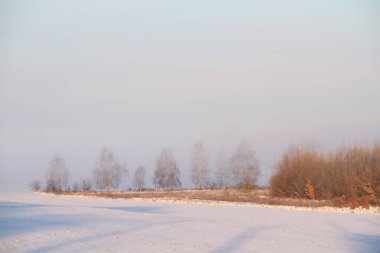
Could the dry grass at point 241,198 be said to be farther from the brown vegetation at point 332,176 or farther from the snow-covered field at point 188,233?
the snow-covered field at point 188,233

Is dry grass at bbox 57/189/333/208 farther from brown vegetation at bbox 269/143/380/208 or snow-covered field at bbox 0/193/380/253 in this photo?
snow-covered field at bbox 0/193/380/253

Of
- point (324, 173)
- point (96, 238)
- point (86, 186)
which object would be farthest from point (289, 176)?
point (86, 186)

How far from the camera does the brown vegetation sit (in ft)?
136

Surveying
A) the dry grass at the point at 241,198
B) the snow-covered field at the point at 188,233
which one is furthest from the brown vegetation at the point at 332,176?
the snow-covered field at the point at 188,233

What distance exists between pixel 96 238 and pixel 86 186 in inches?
2715

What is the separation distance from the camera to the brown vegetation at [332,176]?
41.6m

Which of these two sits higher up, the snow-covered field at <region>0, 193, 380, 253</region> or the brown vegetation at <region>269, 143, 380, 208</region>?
the brown vegetation at <region>269, 143, 380, 208</region>

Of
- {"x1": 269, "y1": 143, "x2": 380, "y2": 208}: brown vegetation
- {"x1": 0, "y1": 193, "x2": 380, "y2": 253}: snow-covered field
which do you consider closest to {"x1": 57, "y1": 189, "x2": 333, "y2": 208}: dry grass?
{"x1": 269, "y1": 143, "x2": 380, "y2": 208}: brown vegetation

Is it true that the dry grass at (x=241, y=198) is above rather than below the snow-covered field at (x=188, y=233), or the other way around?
above

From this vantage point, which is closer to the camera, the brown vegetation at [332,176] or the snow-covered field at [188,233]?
the snow-covered field at [188,233]

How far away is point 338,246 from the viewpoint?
696 inches

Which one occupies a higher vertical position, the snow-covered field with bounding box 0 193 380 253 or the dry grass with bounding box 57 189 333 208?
the dry grass with bounding box 57 189 333 208

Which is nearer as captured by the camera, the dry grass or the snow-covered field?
the snow-covered field

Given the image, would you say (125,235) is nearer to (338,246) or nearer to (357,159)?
(338,246)
